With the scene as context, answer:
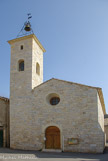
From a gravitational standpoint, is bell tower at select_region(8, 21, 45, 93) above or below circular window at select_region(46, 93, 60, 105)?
above

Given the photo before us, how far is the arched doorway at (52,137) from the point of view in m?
13.0

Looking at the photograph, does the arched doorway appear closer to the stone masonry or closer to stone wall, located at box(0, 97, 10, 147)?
the stone masonry

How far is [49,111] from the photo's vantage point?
44.2 feet

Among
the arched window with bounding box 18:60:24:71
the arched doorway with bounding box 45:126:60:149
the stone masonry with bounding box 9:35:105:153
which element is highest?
the arched window with bounding box 18:60:24:71

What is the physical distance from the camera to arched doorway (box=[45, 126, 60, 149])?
1299 cm

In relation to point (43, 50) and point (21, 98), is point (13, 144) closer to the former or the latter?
point (21, 98)

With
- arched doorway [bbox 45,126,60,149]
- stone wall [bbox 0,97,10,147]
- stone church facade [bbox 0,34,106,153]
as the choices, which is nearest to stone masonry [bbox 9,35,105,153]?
stone church facade [bbox 0,34,106,153]

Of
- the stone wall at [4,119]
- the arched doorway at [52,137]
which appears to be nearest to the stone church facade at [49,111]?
the arched doorway at [52,137]


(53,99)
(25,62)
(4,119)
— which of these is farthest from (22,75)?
(4,119)

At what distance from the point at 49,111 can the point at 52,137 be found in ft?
6.71

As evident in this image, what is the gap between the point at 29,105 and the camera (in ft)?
46.9

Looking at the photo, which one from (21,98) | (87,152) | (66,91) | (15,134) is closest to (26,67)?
(21,98)

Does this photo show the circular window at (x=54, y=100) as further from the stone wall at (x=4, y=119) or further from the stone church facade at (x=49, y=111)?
the stone wall at (x=4, y=119)

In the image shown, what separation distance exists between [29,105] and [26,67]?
11.5ft
